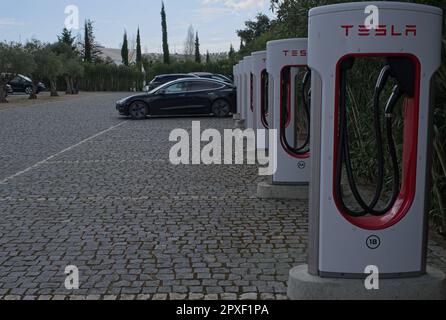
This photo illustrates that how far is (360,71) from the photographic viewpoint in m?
7.86

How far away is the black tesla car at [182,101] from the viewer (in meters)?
21.0

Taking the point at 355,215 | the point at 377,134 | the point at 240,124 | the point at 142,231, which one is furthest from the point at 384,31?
the point at 240,124

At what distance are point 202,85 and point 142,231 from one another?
1566 cm

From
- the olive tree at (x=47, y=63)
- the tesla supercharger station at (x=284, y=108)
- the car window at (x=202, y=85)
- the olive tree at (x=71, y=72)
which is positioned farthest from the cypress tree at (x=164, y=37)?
the tesla supercharger station at (x=284, y=108)

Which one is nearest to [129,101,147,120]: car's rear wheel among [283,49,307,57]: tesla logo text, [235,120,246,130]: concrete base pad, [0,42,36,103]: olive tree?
[235,120,246,130]: concrete base pad

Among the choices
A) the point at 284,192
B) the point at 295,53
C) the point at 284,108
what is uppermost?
the point at 295,53

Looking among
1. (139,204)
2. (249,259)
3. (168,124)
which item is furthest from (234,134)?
(249,259)

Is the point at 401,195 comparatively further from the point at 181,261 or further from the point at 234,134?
the point at 234,134

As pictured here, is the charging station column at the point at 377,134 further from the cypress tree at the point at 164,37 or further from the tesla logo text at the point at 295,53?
the cypress tree at the point at 164,37

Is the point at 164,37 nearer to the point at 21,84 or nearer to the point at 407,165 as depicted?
the point at 21,84

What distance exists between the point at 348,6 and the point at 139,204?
14.0 feet

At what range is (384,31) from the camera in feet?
12.6

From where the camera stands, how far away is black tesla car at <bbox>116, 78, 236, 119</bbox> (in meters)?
21.0
